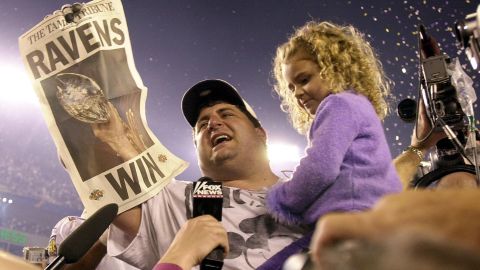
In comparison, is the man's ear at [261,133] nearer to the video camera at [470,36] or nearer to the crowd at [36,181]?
the video camera at [470,36]

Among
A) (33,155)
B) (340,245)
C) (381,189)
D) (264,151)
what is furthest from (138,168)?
(33,155)

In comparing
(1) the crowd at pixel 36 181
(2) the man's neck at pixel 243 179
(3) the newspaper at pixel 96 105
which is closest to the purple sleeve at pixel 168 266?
(3) the newspaper at pixel 96 105

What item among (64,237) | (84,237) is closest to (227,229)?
(84,237)

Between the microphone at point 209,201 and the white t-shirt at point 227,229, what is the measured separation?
0.35ft

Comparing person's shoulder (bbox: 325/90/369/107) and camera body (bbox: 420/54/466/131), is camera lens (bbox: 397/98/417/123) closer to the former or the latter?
camera body (bbox: 420/54/466/131)

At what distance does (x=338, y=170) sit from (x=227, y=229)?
0.34m

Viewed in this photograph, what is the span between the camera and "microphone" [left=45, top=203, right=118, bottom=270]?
2.06 ft

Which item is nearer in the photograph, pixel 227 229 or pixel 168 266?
pixel 168 266

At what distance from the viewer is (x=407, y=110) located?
1.64 meters

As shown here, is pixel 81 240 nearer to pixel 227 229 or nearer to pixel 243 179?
pixel 227 229

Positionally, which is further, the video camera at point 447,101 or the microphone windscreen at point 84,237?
the video camera at point 447,101

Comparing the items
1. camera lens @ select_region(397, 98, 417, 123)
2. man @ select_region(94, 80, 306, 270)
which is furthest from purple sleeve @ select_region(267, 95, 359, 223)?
camera lens @ select_region(397, 98, 417, 123)

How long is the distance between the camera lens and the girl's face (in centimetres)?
42

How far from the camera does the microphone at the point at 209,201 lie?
3.28ft
